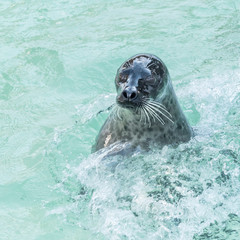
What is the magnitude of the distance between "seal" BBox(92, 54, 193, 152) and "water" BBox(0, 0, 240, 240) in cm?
14

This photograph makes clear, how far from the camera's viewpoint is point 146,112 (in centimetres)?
440

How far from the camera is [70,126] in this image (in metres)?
6.14

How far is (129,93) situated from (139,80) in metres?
0.26

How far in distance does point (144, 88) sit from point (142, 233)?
1.18m

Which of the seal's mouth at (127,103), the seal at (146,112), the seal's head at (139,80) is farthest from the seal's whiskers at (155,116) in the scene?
the seal's mouth at (127,103)

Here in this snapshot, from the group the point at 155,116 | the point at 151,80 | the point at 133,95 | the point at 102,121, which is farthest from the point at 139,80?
the point at 102,121

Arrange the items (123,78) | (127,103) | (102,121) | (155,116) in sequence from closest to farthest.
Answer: (127,103)
(123,78)
(155,116)
(102,121)

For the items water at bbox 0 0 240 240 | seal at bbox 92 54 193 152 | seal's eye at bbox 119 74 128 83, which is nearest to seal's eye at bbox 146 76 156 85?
seal at bbox 92 54 193 152

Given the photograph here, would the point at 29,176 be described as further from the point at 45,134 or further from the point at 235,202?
the point at 235,202

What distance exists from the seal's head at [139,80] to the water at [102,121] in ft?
2.01

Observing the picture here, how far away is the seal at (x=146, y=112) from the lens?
4.45 m

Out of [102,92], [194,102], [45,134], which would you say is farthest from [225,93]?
[45,134]

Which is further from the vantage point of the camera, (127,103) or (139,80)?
(139,80)

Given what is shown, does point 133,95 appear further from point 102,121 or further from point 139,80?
point 102,121
